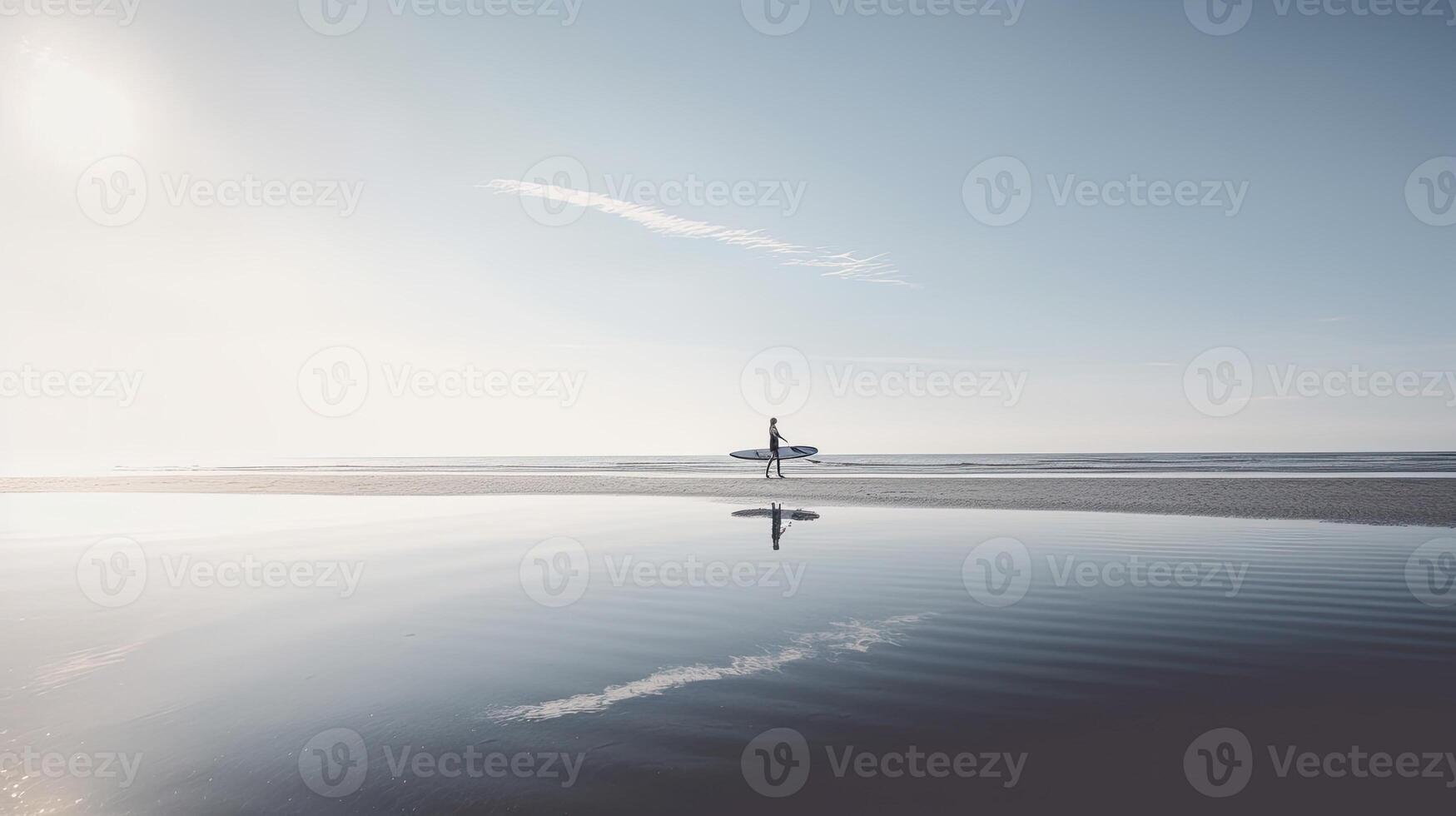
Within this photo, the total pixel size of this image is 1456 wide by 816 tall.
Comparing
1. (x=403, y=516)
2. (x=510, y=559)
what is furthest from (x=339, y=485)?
(x=510, y=559)

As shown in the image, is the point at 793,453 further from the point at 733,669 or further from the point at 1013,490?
the point at 733,669

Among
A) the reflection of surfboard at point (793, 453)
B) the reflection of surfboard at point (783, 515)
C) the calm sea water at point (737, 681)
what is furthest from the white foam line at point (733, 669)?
the reflection of surfboard at point (793, 453)

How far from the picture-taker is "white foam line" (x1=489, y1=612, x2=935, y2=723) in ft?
19.9

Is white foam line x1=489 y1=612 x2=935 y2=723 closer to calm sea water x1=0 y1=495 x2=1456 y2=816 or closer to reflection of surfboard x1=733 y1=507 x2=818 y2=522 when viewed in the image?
calm sea water x1=0 y1=495 x2=1456 y2=816

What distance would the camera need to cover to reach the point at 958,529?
18.0 metres

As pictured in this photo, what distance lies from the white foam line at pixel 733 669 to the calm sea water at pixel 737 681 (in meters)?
0.04

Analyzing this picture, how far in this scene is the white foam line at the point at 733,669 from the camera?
6059 millimetres

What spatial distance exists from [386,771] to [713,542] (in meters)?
11.5

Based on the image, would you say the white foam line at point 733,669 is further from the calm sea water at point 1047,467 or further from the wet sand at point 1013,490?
the calm sea water at point 1047,467

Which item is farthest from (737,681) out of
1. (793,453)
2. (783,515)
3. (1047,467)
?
(1047,467)

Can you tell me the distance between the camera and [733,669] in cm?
716

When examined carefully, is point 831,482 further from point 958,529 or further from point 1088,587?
point 1088,587

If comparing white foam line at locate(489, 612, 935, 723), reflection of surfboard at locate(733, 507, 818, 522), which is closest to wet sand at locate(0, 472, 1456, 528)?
reflection of surfboard at locate(733, 507, 818, 522)

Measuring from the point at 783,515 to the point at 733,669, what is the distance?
15217mm
